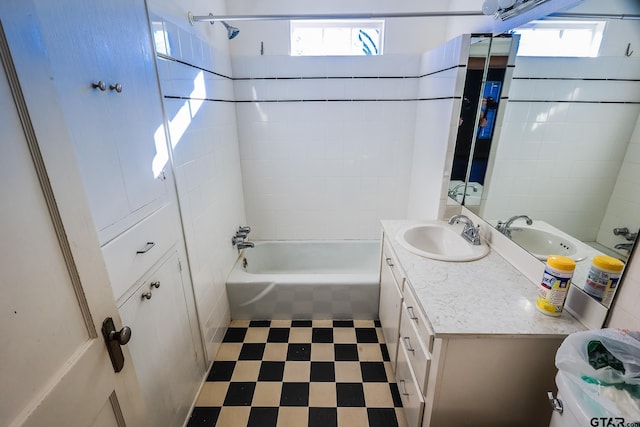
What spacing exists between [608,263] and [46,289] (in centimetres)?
140

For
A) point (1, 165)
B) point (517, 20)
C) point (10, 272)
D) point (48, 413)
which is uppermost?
point (517, 20)

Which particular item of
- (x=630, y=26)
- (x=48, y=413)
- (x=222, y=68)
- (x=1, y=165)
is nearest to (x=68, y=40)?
(x=1, y=165)

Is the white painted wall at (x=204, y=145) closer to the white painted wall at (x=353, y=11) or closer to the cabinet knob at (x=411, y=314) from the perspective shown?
the white painted wall at (x=353, y=11)

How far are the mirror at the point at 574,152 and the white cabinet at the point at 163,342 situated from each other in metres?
1.56

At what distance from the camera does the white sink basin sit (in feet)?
5.18

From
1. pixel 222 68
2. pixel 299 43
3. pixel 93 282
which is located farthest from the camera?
pixel 299 43

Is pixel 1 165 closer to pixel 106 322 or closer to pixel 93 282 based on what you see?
pixel 93 282

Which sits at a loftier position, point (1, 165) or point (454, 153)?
point (1, 165)

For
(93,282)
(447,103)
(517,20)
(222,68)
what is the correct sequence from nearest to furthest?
1. (93,282)
2. (517,20)
3. (447,103)
4. (222,68)

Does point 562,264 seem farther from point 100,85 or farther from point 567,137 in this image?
point 100,85

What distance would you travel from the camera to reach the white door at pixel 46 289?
17.9 inches

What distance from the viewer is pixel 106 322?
0.68 metres

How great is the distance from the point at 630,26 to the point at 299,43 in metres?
2.02

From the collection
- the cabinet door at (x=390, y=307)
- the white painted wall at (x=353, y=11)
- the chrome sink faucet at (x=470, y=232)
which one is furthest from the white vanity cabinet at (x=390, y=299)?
the white painted wall at (x=353, y=11)
